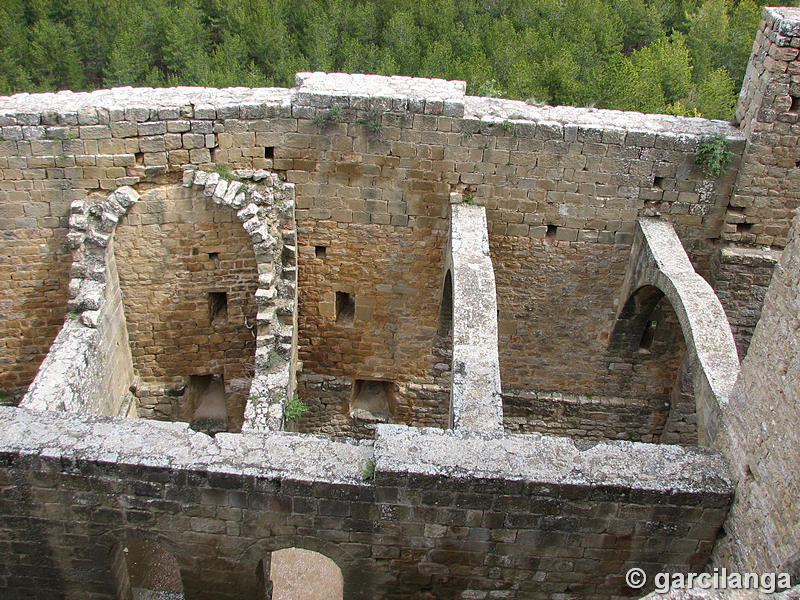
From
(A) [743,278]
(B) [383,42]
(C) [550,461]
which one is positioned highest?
(C) [550,461]

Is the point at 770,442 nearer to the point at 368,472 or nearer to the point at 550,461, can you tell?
the point at 550,461

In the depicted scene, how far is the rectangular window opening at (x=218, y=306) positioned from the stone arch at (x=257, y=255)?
103 centimetres

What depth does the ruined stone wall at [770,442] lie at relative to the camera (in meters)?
4.73

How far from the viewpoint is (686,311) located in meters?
7.18

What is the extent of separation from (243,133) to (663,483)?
5.54 meters

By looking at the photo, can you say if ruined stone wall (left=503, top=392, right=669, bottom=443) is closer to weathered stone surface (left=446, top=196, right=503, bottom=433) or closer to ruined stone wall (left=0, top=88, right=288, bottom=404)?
Result: weathered stone surface (left=446, top=196, right=503, bottom=433)

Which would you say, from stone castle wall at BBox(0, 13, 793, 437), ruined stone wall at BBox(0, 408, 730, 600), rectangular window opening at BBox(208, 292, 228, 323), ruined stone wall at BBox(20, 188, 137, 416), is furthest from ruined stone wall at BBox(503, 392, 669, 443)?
ruined stone wall at BBox(20, 188, 137, 416)

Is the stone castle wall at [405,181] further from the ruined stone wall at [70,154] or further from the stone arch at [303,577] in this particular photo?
the stone arch at [303,577]

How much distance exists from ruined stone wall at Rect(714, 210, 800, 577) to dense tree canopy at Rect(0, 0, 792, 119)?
10.6 meters

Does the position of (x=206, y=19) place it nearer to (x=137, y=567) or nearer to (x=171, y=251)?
(x=171, y=251)

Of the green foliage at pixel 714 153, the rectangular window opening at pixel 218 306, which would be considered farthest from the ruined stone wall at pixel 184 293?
the green foliage at pixel 714 153

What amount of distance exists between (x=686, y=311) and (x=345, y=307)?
14.2ft

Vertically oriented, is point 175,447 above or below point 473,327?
above

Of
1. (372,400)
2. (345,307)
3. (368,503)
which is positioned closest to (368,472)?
(368,503)
